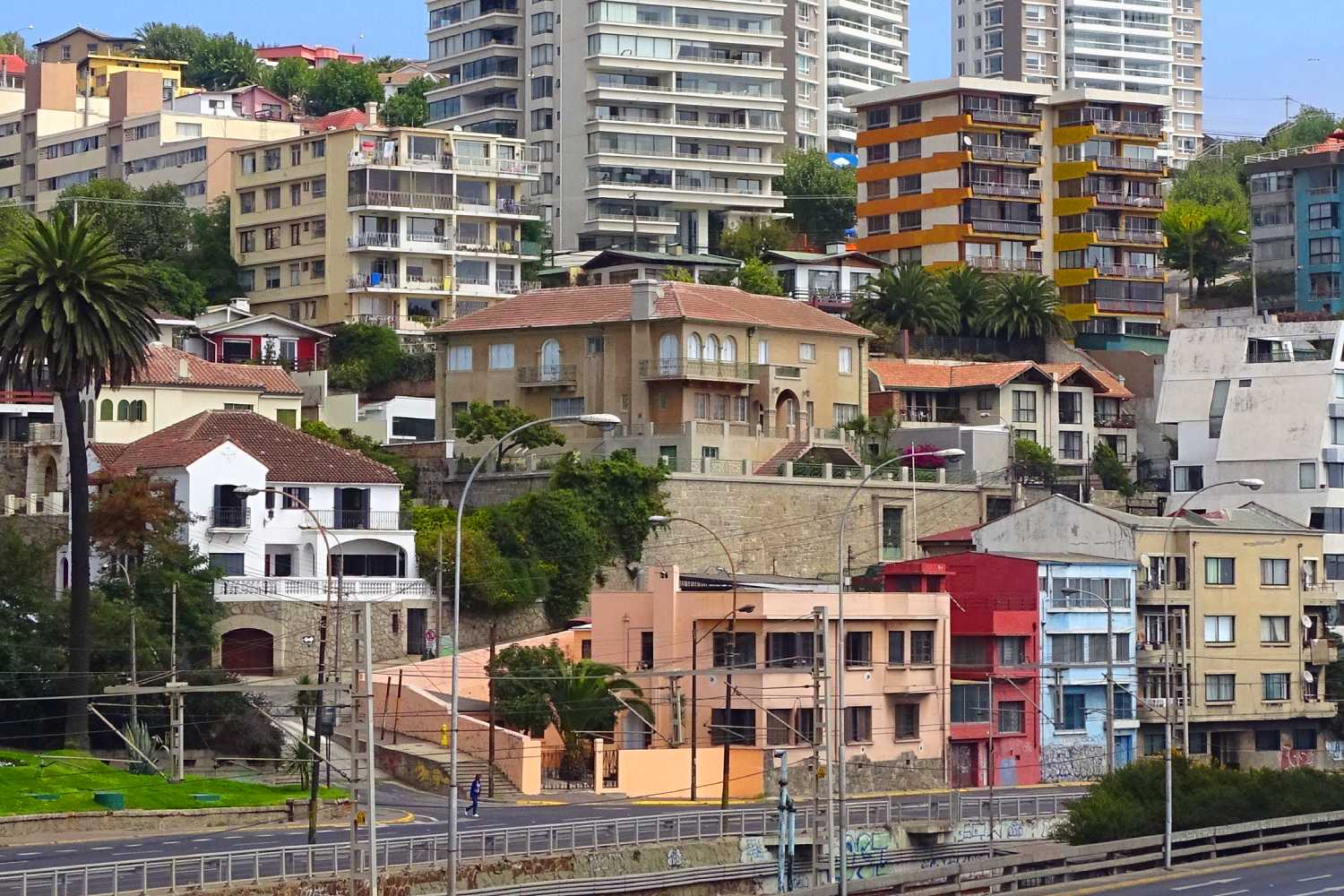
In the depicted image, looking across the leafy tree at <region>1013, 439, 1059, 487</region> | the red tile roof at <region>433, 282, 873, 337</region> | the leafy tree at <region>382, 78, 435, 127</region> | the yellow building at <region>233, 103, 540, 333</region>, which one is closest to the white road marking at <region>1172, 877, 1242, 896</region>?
the red tile roof at <region>433, 282, 873, 337</region>

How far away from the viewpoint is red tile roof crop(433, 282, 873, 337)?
385 feet

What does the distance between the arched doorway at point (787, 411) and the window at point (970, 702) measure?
23662 mm

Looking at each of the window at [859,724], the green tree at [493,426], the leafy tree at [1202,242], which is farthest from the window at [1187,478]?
the leafy tree at [1202,242]

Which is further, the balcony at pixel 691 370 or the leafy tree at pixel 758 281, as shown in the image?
the leafy tree at pixel 758 281

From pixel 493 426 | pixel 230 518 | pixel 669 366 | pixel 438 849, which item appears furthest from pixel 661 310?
pixel 438 849

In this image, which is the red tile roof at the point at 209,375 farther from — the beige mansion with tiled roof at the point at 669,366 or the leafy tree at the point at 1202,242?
the leafy tree at the point at 1202,242

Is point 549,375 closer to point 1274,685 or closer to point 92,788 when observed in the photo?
point 1274,685

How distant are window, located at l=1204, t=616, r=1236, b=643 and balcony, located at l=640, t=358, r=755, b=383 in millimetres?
23796

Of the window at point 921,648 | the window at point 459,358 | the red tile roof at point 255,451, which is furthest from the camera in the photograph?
the window at point 459,358

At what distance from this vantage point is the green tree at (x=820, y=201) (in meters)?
176

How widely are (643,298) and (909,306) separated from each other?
25213 mm

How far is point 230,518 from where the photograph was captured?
100938mm

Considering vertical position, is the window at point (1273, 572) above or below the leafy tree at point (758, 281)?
below

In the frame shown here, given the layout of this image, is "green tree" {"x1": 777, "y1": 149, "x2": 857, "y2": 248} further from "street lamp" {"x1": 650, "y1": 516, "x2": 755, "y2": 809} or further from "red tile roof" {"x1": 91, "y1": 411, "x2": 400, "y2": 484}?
"street lamp" {"x1": 650, "y1": 516, "x2": 755, "y2": 809}
